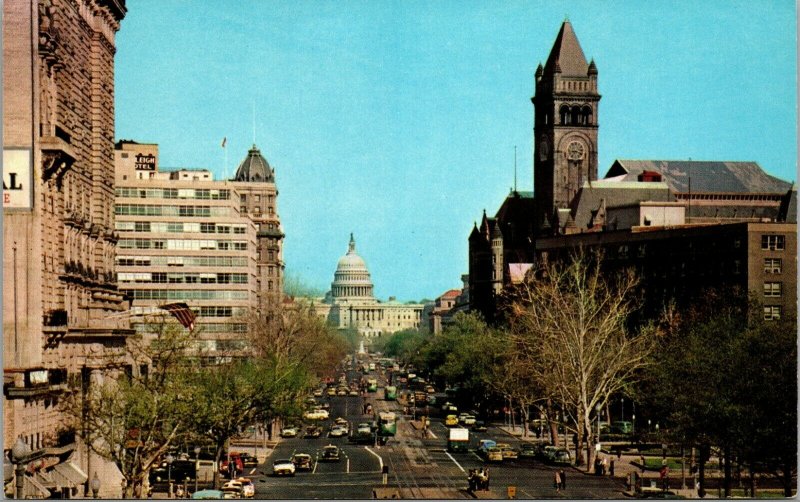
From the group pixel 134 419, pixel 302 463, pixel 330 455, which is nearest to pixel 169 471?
pixel 134 419

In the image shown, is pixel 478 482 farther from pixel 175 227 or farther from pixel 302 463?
pixel 175 227

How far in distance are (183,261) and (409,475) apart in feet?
311

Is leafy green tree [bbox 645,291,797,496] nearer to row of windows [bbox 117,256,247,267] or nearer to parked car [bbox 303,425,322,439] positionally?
parked car [bbox 303,425,322,439]

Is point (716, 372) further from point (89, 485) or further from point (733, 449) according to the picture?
point (89, 485)

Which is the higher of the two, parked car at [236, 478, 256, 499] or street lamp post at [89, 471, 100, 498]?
street lamp post at [89, 471, 100, 498]

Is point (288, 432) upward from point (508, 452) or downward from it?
downward

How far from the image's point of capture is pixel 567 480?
9831cm

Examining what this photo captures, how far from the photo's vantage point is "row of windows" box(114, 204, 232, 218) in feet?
626

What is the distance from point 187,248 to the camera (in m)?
192

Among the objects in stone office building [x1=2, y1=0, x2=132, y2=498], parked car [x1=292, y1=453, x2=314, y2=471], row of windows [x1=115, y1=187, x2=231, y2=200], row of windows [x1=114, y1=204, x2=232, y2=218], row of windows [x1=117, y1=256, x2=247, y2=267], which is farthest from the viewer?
row of windows [x1=115, y1=187, x2=231, y2=200]

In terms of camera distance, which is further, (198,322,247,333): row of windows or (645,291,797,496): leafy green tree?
(198,322,247,333): row of windows

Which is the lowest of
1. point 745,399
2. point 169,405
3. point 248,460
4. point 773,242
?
point 248,460

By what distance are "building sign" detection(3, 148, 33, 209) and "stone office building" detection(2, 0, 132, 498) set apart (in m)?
0.08

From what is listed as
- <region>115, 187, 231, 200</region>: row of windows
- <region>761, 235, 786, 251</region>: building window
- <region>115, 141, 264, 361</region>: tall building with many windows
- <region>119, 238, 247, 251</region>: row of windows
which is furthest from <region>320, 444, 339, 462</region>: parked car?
<region>115, 187, 231, 200</region>: row of windows
